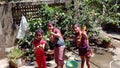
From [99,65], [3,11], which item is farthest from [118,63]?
[3,11]

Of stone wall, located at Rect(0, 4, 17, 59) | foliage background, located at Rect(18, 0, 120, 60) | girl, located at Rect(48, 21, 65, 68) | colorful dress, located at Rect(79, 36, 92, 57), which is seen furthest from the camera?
foliage background, located at Rect(18, 0, 120, 60)

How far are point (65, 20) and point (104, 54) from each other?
6.98 feet

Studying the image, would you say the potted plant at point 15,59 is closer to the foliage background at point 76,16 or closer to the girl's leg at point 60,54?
the foliage background at point 76,16

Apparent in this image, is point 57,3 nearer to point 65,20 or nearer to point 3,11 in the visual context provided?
point 65,20

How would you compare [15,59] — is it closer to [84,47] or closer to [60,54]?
[60,54]

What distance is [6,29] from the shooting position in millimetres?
8031

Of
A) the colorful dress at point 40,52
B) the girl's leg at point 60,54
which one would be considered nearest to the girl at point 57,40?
the girl's leg at point 60,54

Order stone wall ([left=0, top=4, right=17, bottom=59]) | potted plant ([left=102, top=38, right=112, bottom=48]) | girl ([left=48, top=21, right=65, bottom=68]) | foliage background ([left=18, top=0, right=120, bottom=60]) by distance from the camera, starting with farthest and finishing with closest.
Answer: potted plant ([left=102, top=38, right=112, bottom=48]), foliage background ([left=18, top=0, right=120, bottom=60]), stone wall ([left=0, top=4, right=17, bottom=59]), girl ([left=48, top=21, right=65, bottom=68])

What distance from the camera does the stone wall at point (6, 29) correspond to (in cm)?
782

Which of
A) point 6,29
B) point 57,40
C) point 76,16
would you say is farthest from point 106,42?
point 6,29

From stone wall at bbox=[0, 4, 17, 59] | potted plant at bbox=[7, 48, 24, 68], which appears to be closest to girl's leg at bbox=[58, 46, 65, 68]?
potted plant at bbox=[7, 48, 24, 68]

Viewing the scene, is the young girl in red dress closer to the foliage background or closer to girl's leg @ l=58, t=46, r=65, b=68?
girl's leg @ l=58, t=46, r=65, b=68

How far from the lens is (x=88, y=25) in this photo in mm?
9219

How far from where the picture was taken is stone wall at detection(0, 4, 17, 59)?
308 inches
